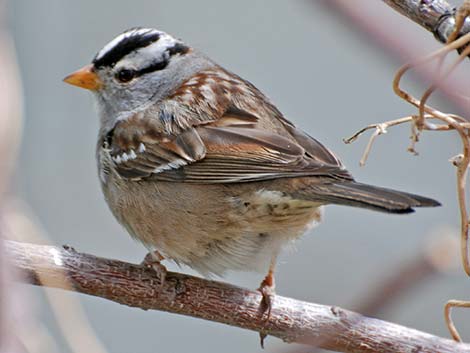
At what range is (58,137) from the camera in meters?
5.30

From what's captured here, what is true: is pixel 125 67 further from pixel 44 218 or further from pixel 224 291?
pixel 44 218

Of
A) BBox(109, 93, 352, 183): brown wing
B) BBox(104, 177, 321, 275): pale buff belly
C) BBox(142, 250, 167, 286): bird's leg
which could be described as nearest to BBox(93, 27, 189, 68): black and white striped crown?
BBox(109, 93, 352, 183): brown wing

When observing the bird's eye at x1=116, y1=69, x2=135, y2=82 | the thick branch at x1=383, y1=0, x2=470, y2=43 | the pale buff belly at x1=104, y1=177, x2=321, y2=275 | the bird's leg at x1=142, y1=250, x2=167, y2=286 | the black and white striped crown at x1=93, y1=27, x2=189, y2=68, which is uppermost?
the thick branch at x1=383, y1=0, x2=470, y2=43

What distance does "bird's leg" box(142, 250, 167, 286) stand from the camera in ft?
7.81

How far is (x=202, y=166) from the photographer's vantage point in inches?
103

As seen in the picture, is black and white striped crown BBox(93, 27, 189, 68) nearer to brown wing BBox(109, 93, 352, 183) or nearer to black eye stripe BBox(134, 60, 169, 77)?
black eye stripe BBox(134, 60, 169, 77)

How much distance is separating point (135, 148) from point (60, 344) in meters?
2.43

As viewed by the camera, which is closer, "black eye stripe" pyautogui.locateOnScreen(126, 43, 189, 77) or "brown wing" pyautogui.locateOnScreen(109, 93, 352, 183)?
"brown wing" pyautogui.locateOnScreen(109, 93, 352, 183)

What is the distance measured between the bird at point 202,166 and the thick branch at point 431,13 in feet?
2.38

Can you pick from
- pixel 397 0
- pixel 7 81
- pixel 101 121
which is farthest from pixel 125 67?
pixel 7 81

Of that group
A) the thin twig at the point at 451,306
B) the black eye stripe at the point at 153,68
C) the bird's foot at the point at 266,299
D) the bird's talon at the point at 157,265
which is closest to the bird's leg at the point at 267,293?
the bird's foot at the point at 266,299

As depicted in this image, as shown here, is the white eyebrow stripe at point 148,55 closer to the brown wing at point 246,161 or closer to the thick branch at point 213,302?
the brown wing at point 246,161

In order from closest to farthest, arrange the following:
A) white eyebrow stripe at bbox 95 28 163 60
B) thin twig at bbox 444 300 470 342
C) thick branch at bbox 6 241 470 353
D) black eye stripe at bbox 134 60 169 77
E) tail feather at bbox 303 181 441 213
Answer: thin twig at bbox 444 300 470 342 < tail feather at bbox 303 181 441 213 < thick branch at bbox 6 241 470 353 < white eyebrow stripe at bbox 95 28 163 60 < black eye stripe at bbox 134 60 169 77

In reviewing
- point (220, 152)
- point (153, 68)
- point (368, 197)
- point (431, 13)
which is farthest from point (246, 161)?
point (431, 13)
